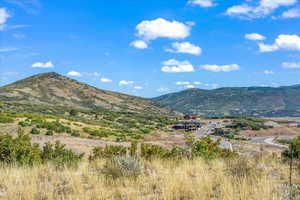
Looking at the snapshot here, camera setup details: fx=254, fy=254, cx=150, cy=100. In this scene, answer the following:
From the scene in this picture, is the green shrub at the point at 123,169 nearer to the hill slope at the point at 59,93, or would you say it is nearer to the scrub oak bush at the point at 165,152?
the scrub oak bush at the point at 165,152

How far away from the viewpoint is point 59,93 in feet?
Answer: 509

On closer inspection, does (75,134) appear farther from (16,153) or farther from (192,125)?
(192,125)

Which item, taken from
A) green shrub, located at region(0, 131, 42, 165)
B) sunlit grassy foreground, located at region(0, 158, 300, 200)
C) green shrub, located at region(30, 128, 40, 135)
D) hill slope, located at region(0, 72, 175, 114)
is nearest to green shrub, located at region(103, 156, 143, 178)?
sunlit grassy foreground, located at region(0, 158, 300, 200)

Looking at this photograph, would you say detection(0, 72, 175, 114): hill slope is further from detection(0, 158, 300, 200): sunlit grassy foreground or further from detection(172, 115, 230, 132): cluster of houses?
detection(0, 158, 300, 200): sunlit grassy foreground

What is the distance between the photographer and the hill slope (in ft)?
438

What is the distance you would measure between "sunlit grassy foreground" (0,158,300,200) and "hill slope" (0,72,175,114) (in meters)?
125

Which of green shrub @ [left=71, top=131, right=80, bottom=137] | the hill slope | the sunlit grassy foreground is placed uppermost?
the hill slope

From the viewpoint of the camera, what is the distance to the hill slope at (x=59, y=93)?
134m

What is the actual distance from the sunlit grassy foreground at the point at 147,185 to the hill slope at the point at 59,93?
4927 inches

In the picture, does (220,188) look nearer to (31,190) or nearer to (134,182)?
(134,182)

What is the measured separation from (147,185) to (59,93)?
159 metres

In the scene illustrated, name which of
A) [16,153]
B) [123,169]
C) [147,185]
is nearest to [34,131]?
[16,153]

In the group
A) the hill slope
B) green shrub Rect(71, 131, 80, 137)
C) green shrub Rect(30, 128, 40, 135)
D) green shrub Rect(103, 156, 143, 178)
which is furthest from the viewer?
the hill slope

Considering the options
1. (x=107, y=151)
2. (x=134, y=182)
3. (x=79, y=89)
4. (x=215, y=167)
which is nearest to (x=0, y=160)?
(x=107, y=151)
